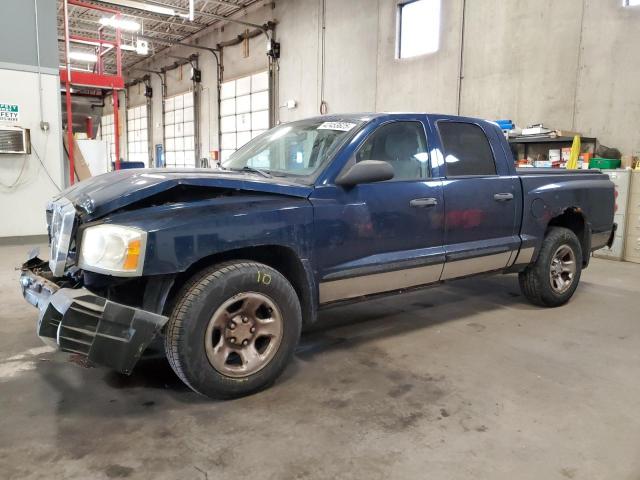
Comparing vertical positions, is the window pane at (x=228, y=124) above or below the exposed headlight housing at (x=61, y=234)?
above

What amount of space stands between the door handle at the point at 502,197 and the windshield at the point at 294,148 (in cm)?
130

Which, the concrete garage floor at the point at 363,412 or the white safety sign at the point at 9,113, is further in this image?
the white safety sign at the point at 9,113

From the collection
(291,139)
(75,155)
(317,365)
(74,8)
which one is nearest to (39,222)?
(75,155)

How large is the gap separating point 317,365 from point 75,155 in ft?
25.0

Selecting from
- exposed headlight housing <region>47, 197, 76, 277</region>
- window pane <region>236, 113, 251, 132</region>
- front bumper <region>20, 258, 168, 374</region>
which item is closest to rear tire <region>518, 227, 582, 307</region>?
front bumper <region>20, 258, 168, 374</region>

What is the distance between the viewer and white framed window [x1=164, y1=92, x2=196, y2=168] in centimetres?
1948

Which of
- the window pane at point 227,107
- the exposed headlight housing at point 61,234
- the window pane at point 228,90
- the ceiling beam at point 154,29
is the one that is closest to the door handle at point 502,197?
the exposed headlight housing at point 61,234

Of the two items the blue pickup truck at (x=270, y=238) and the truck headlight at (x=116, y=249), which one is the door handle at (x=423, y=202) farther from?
the truck headlight at (x=116, y=249)

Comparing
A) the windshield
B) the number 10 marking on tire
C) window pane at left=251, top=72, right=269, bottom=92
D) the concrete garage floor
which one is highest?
window pane at left=251, top=72, right=269, bottom=92

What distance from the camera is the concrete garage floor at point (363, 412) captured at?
209 cm

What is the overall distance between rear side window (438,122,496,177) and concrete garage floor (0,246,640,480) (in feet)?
4.16

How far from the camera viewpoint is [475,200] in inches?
144

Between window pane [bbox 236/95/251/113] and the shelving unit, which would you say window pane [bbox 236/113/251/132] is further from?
the shelving unit

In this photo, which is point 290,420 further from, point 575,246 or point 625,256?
point 625,256
